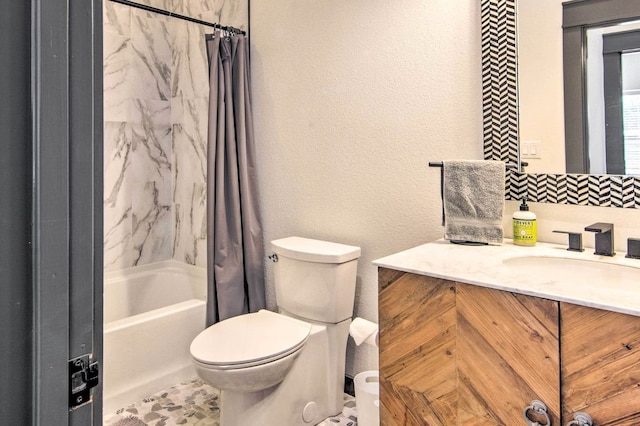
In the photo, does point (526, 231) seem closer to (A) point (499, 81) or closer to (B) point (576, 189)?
(B) point (576, 189)

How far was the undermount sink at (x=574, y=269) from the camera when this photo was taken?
4.55 ft

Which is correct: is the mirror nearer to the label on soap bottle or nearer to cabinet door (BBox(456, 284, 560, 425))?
the label on soap bottle

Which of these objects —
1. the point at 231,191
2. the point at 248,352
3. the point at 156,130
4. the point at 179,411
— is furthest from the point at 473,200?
the point at 156,130

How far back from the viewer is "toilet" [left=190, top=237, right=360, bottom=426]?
1758 millimetres

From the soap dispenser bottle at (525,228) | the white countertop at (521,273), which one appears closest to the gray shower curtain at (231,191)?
the white countertop at (521,273)

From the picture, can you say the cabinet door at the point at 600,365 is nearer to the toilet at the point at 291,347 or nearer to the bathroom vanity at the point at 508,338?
the bathroom vanity at the point at 508,338

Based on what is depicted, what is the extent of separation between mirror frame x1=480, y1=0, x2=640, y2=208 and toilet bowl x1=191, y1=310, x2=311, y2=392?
1061 mm

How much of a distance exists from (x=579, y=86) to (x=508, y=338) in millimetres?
958

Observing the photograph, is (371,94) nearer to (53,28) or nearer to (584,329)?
(584,329)

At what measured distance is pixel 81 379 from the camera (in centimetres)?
53

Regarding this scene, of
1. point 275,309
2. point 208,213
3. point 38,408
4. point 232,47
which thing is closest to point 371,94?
point 232,47

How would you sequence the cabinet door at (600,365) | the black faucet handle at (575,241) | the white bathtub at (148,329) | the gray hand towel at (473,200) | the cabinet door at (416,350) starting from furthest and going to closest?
the white bathtub at (148,329) → the gray hand towel at (473,200) → the black faucet handle at (575,241) → the cabinet door at (416,350) → the cabinet door at (600,365)

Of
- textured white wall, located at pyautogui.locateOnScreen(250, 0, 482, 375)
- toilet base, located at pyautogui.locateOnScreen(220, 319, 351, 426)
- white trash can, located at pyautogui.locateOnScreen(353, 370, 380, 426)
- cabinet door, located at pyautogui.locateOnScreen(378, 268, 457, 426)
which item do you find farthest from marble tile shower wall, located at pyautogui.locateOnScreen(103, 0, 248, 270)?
cabinet door, located at pyautogui.locateOnScreen(378, 268, 457, 426)

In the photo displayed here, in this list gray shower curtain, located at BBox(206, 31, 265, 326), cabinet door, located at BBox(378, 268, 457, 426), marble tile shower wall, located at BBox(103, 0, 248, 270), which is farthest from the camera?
marble tile shower wall, located at BBox(103, 0, 248, 270)
